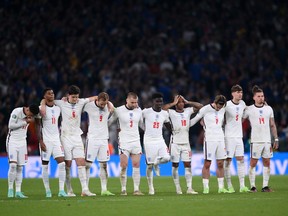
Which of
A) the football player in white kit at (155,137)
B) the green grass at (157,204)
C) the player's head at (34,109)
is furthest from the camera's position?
the football player in white kit at (155,137)

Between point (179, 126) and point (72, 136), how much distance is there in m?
2.90

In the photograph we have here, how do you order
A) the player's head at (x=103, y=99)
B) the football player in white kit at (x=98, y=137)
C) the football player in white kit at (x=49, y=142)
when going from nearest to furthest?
the football player in white kit at (x=49, y=142), the player's head at (x=103, y=99), the football player in white kit at (x=98, y=137)

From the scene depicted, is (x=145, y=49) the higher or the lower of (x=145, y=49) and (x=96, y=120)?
the higher

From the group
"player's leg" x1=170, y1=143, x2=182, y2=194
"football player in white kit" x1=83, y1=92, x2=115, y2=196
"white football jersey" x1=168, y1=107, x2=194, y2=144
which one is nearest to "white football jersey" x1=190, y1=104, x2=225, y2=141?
"white football jersey" x1=168, y1=107, x2=194, y2=144

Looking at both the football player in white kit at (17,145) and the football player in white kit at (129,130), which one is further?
the football player in white kit at (129,130)

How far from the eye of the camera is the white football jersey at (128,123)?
21.7 metres

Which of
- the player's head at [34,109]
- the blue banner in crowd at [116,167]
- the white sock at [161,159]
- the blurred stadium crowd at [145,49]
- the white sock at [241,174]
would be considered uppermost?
the blurred stadium crowd at [145,49]

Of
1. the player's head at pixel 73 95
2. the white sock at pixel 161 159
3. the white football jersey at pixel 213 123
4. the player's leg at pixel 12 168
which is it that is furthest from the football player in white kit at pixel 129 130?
the player's leg at pixel 12 168

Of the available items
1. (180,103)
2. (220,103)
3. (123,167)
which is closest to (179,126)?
(180,103)

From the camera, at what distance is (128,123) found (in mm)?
21688

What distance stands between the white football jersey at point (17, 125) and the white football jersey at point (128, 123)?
2452 millimetres

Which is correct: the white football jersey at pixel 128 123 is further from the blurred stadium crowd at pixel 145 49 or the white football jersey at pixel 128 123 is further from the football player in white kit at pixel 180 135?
the blurred stadium crowd at pixel 145 49

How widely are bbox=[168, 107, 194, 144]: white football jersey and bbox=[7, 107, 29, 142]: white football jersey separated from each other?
391 centimetres

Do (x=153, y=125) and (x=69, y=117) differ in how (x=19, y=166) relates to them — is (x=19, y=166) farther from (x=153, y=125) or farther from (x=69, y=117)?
(x=153, y=125)
